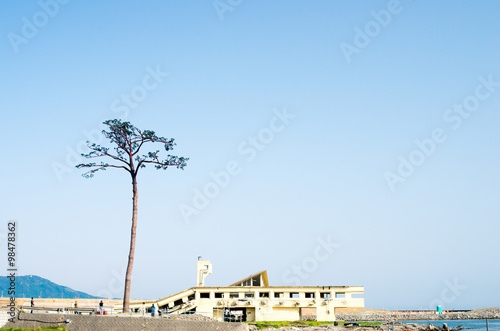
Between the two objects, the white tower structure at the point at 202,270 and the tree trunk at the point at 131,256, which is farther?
the white tower structure at the point at 202,270

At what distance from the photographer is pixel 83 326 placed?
3531 cm

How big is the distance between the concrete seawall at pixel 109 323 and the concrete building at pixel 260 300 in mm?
21724

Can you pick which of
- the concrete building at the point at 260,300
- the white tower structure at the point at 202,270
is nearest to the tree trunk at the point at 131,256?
the concrete building at the point at 260,300

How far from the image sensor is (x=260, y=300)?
59.1m

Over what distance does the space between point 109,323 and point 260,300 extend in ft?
87.3

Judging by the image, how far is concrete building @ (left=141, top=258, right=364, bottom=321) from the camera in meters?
58.6

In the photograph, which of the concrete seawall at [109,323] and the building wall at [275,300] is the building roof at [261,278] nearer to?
the building wall at [275,300]

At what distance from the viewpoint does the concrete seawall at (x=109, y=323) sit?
3509cm

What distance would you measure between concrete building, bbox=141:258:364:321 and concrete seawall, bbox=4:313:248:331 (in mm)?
21724

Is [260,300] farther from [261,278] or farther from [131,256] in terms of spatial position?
[131,256]

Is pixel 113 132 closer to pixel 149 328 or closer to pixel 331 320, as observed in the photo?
pixel 149 328

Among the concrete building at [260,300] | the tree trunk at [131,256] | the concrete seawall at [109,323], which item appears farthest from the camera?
the concrete building at [260,300]

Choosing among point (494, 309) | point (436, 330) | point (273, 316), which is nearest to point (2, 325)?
point (273, 316)

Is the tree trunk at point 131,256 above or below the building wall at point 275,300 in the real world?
above
